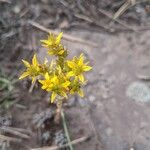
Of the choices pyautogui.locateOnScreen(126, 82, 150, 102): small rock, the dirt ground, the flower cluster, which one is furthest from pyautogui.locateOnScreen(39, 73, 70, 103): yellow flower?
pyautogui.locateOnScreen(126, 82, 150, 102): small rock

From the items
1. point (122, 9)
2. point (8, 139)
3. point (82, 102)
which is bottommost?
point (8, 139)

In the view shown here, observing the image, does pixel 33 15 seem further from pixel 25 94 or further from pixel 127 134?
pixel 127 134

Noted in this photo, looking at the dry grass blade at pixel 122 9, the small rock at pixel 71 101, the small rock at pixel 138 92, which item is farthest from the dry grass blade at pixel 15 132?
the dry grass blade at pixel 122 9

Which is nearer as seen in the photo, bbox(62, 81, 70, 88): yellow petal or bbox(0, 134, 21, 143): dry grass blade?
bbox(62, 81, 70, 88): yellow petal

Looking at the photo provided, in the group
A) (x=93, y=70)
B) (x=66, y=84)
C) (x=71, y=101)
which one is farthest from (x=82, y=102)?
(x=66, y=84)

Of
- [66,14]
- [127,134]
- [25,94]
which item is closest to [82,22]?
[66,14]

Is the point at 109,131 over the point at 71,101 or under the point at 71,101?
under

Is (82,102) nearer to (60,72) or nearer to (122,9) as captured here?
(60,72)

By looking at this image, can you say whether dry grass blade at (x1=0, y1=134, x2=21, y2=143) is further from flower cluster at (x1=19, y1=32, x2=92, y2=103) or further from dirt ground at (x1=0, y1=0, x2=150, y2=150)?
flower cluster at (x1=19, y1=32, x2=92, y2=103)

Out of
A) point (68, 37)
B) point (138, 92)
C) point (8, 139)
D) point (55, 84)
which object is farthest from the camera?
point (68, 37)
